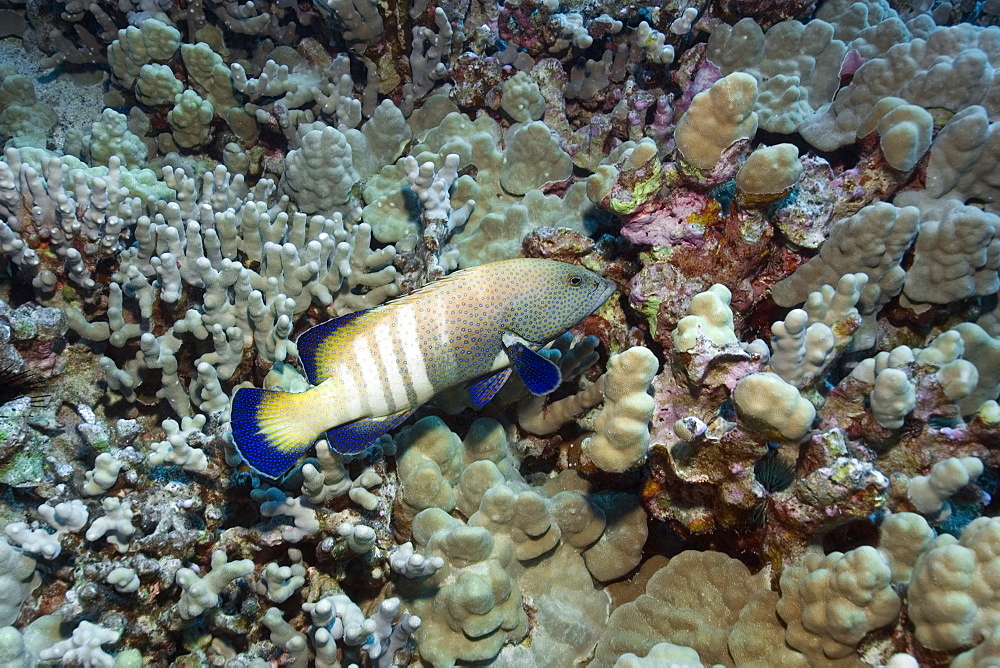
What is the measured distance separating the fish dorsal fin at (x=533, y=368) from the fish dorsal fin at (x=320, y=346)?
74 cm

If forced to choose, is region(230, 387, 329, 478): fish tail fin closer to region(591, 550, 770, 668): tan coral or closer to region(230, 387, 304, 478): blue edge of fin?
region(230, 387, 304, 478): blue edge of fin

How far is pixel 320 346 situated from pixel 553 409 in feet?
5.64

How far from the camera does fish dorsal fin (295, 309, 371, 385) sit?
2.56 m

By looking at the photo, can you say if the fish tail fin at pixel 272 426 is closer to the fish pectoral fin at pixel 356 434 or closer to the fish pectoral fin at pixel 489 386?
the fish pectoral fin at pixel 356 434

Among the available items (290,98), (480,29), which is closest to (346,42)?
(290,98)

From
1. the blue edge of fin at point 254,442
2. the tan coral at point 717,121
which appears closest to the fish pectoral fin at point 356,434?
the blue edge of fin at point 254,442

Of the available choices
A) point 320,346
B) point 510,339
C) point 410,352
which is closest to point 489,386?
point 510,339

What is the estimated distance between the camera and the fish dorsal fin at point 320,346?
256 cm

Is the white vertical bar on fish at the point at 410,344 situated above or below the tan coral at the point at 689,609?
above

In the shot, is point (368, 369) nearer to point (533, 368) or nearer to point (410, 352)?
point (410, 352)

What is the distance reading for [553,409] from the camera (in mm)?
3766

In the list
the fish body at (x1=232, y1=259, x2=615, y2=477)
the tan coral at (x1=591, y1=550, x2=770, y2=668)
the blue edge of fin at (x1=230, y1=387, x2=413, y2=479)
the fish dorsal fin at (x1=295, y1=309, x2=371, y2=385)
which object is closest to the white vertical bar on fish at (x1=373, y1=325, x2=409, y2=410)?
the fish body at (x1=232, y1=259, x2=615, y2=477)

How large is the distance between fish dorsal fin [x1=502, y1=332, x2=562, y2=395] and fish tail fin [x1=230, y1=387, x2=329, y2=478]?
0.93 metres

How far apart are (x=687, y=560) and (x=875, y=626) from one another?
36.4 inches
